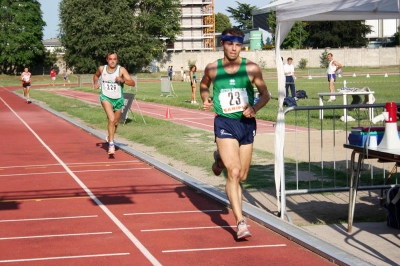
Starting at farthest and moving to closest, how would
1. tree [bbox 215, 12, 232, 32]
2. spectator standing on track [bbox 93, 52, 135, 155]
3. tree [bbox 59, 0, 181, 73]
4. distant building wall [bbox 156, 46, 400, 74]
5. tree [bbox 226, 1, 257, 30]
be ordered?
1. tree [bbox 215, 12, 232, 32]
2. tree [bbox 226, 1, 257, 30]
3. distant building wall [bbox 156, 46, 400, 74]
4. tree [bbox 59, 0, 181, 73]
5. spectator standing on track [bbox 93, 52, 135, 155]

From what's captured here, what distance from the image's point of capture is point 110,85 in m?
15.6

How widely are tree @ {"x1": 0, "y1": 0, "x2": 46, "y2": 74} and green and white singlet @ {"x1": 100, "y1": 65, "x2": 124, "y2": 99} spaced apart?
87.6 meters

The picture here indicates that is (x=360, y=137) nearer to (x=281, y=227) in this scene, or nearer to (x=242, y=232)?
(x=281, y=227)

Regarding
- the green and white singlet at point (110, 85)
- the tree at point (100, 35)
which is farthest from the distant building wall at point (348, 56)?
the green and white singlet at point (110, 85)

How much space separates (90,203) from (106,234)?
81.2 inches

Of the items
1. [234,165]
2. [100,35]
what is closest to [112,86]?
[234,165]

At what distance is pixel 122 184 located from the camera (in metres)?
11.9

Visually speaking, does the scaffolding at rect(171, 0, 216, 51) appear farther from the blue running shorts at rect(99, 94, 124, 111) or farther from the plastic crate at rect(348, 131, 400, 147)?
the plastic crate at rect(348, 131, 400, 147)

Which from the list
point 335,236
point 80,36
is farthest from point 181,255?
point 80,36

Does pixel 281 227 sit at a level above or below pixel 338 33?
below

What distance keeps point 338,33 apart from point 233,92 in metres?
111

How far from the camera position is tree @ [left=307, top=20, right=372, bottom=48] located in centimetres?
11462

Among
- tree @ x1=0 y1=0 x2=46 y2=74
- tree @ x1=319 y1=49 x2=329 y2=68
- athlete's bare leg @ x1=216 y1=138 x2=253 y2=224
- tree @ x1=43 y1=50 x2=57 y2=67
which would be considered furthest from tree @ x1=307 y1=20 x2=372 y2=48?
athlete's bare leg @ x1=216 y1=138 x2=253 y2=224

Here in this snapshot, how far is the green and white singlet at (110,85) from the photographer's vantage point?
1558 centimetres
